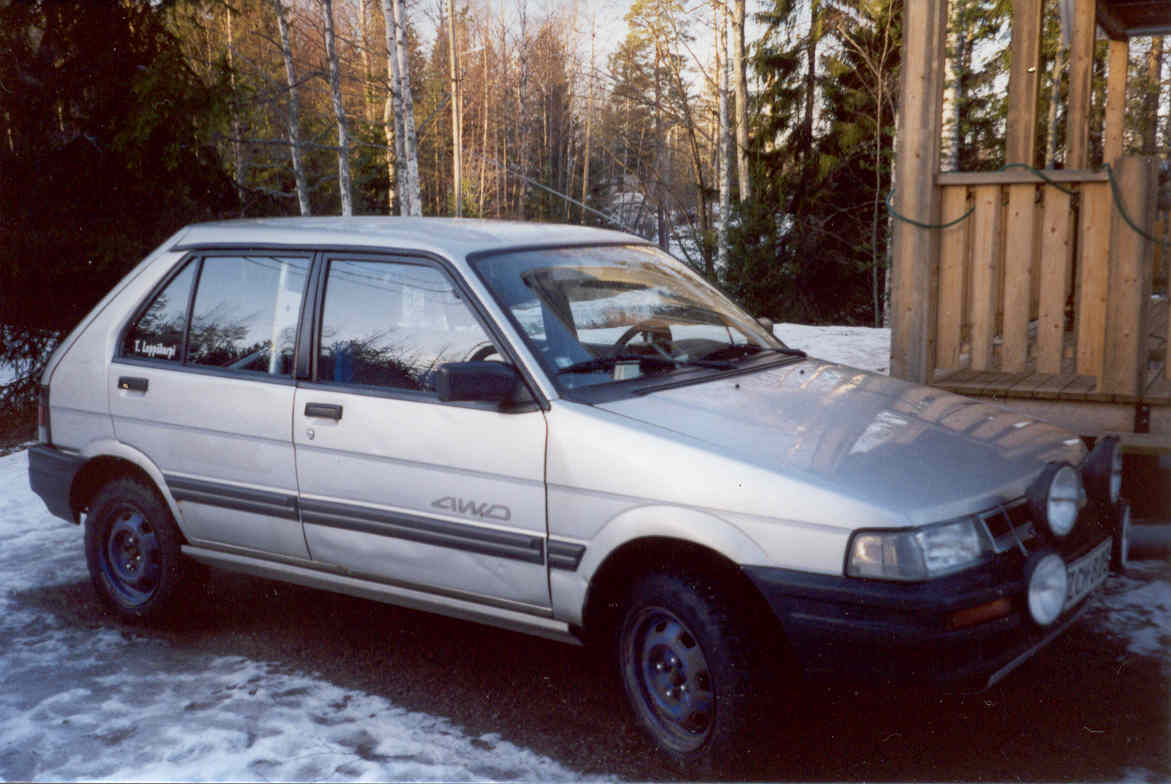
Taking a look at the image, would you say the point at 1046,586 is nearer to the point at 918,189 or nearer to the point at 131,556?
the point at 918,189

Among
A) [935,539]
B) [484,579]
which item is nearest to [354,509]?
[484,579]

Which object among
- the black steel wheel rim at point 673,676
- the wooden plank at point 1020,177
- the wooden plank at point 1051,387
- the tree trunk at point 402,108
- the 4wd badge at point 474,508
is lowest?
the black steel wheel rim at point 673,676

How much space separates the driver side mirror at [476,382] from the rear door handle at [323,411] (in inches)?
26.4

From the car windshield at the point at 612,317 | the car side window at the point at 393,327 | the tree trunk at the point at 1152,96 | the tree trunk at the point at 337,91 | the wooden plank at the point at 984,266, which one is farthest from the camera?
the tree trunk at the point at 1152,96

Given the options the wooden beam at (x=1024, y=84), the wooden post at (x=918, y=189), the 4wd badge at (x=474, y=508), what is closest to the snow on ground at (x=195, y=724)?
the 4wd badge at (x=474, y=508)

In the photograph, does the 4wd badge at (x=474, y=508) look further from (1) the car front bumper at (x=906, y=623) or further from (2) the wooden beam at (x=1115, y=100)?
(2) the wooden beam at (x=1115, y=100)

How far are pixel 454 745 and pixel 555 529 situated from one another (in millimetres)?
862

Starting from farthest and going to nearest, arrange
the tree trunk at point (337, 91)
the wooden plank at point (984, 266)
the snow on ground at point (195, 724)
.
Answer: the tree trunk at point (337, 91), the wooden plank at point (984, 266), the snow on ground at point (195, 724)

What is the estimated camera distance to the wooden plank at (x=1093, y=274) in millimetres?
5605

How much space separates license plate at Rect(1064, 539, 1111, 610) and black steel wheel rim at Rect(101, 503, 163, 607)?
3.76 metres

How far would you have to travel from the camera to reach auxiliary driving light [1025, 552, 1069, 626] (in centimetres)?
316

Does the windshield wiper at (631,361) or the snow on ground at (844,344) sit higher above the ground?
the windshield wiper at (631,361)

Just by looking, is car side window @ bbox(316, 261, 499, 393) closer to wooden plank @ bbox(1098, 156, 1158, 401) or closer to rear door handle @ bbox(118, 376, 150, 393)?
rear door handle @ bbox(118, 376, 150, 393)

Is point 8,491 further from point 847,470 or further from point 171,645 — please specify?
point 847,470
